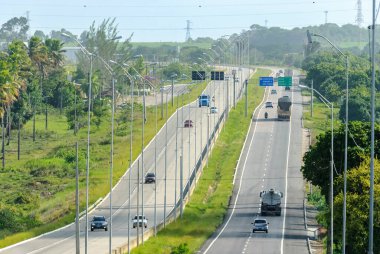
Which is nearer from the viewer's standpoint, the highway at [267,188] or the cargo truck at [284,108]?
the highway at [267,188]

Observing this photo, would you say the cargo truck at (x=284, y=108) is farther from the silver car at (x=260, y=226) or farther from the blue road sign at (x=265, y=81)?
the silver car at (x=260, y=226)

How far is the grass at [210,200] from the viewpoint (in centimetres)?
9400

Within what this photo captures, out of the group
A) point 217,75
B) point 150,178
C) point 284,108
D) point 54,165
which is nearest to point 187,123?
point 217,75

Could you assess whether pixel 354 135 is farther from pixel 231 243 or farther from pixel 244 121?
pixel 244 121

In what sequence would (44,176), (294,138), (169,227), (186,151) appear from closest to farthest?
(169,227) → (44,176) → (186,151) → (294,138)

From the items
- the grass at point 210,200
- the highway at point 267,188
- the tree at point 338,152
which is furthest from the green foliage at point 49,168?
the tree at point 338,152

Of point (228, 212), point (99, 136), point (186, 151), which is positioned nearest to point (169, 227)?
point (228, 212)

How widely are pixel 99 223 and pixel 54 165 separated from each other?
131 feet

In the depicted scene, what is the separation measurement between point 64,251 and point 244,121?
4173 inches

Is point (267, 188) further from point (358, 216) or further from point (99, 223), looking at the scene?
point (358, 216)

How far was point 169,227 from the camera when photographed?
4134 inches

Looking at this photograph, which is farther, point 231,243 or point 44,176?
point 44,176

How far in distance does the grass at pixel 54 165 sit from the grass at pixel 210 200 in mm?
9630

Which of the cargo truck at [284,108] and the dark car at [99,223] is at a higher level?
the cargo truck at [284,108]
